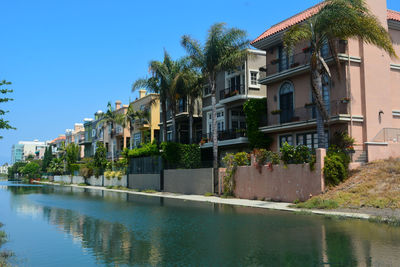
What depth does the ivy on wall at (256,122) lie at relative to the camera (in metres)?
31.7

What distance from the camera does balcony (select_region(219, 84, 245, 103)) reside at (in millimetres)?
34938

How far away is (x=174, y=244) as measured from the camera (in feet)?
37.0

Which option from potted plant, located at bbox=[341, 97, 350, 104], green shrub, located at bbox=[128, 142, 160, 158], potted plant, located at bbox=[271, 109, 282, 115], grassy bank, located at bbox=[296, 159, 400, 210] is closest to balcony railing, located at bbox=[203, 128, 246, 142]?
potted plant, located at bbox=[271, 109, 282, 115]

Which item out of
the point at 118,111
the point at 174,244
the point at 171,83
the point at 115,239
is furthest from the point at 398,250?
the point at 118,111

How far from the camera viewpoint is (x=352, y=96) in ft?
84.2

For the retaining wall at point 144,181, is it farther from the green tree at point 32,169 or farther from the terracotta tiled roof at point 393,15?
the green tree at point 32,169

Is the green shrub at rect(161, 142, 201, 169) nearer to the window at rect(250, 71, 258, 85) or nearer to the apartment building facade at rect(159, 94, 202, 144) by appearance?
the apartment building facade at rect(159, 94, 202, 144)

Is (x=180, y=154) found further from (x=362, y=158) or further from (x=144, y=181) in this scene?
(x=362, y=158)

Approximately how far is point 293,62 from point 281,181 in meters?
9.42

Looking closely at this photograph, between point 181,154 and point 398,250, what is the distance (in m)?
30.0

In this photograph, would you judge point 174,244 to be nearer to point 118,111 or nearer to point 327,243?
point 327,243

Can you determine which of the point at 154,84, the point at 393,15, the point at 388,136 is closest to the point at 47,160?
the point at 154,84

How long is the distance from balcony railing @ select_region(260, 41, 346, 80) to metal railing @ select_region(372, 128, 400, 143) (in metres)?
5.75

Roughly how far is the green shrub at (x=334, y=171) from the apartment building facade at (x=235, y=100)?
12.4 m
